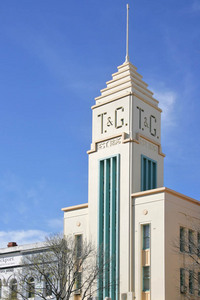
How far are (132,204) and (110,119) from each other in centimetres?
→ 824

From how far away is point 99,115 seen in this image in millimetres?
52250

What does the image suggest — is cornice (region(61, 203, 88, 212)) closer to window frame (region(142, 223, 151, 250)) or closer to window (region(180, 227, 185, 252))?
window frame (region(142, 223, 151, 250))

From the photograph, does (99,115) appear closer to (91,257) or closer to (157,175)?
(157,175)

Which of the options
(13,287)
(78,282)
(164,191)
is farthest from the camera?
(13,287)

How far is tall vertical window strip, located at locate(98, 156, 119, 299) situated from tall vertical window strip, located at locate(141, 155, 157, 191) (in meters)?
2.19

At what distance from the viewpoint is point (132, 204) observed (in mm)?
46906

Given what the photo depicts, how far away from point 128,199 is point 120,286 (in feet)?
22.3

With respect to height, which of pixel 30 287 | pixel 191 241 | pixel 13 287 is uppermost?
pixel 191 241

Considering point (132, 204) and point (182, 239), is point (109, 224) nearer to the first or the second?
point (132, 204)

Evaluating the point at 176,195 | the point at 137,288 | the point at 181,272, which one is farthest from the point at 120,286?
the point at 176,195

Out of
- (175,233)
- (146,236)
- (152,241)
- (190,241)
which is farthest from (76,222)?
(190,241)

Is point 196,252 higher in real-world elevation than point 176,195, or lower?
lower

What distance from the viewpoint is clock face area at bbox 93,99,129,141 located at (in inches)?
1965

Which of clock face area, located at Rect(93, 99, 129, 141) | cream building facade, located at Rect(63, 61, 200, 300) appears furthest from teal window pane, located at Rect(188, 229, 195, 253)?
clock face area, located at Rect(93, 99, 129, 141)
